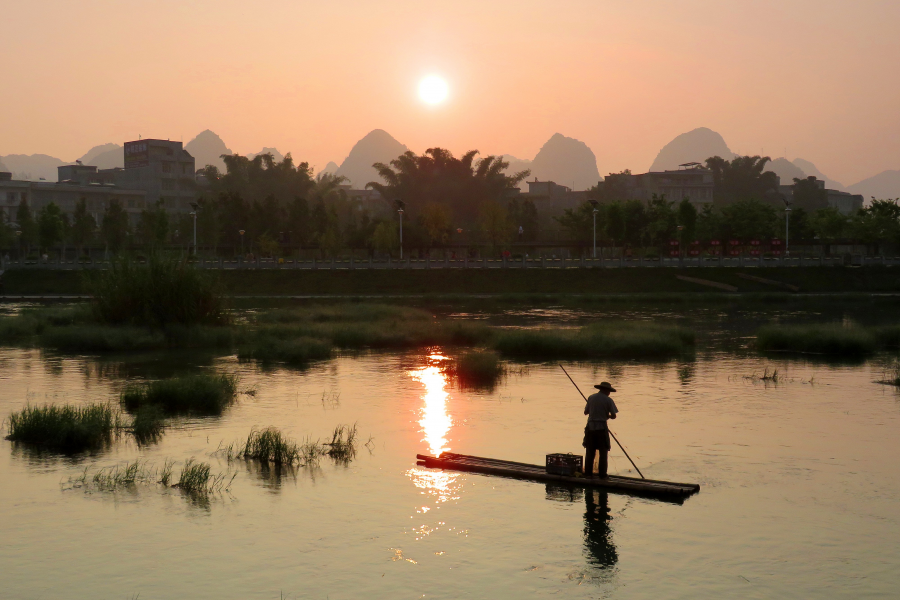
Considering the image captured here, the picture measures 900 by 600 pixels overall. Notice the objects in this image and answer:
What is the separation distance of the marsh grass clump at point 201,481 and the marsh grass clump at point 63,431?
3931 mm

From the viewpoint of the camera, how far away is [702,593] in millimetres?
11359

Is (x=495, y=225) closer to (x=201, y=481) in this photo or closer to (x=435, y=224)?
(x=435, y=224)

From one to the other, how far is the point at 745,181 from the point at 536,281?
118 m

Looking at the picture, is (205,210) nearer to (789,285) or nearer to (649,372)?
(789,285)

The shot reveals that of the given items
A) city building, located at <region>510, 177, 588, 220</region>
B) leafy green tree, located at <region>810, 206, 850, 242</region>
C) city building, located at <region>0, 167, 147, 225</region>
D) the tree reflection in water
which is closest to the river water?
the tree reflection in water

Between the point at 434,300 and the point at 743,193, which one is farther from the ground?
the point at 743,193

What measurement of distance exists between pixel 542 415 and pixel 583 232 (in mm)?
87517

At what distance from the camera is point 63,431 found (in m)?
19.4

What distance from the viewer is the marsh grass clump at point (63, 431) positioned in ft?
63.7

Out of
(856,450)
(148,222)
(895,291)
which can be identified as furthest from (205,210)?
(856,450)

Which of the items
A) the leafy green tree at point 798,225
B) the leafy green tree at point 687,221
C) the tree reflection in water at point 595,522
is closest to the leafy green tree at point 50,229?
the leafy green tree at point 687,221

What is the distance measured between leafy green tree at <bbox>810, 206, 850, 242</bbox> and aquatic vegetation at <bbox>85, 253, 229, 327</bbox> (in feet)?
269

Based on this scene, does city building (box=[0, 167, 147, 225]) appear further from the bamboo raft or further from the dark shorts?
the dark shorts

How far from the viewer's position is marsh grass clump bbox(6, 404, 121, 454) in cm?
1941
